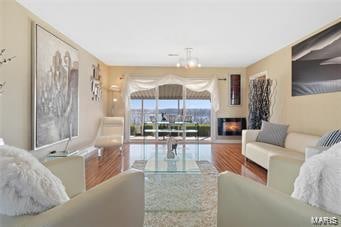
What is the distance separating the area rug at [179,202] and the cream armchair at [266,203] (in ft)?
1.82

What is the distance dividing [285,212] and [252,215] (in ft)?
0.97

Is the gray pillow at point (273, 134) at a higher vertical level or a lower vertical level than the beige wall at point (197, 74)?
lower

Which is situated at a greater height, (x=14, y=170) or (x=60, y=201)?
(x=14, y=170)

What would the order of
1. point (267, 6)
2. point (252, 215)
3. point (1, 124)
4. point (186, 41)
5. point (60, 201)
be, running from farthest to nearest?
1. point (186, 41)
2. point (267, 6)
3. point (1, 124)
4. point (252, 215)
5. point (60, 201)

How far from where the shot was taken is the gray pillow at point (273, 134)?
4.36 m

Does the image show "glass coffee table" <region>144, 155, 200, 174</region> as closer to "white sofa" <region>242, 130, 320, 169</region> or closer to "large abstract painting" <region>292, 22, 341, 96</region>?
"white sofa" <region>242, 130, 320, 169</region>

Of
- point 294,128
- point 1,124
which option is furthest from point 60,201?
point 294,128

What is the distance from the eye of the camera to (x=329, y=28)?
3789 mm

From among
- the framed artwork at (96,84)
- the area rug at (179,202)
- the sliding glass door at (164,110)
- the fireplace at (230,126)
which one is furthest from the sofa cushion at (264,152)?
the framed artwork at (96,84)

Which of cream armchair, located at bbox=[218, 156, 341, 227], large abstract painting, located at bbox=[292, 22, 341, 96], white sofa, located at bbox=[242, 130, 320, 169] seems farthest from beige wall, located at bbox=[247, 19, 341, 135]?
cream armchair, located at bbox=[218, 156, 341, 227]

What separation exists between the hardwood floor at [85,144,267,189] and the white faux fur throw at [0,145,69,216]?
2358 mm

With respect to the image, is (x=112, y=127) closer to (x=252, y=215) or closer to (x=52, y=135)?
(x=52, y=135)

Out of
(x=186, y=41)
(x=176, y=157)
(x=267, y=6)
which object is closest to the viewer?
(x=267, y=6)

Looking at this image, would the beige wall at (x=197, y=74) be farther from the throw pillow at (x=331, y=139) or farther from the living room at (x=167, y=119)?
the throw pillow at (x=331, y=139)
